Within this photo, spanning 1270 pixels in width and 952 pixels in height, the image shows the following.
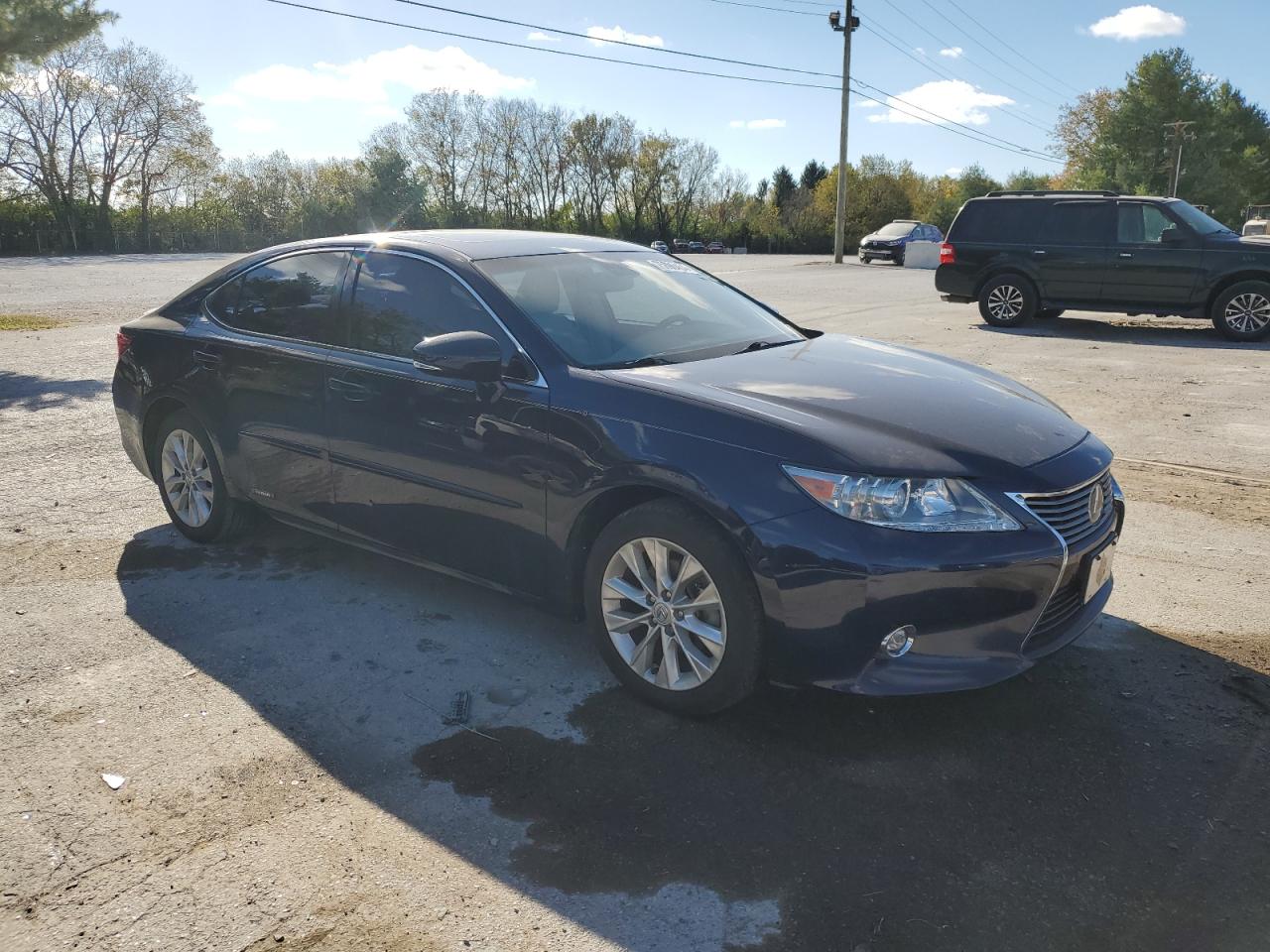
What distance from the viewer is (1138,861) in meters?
2.67

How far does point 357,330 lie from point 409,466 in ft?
2.42

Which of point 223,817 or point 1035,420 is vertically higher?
point 1035,420

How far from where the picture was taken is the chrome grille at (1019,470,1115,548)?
3.19m

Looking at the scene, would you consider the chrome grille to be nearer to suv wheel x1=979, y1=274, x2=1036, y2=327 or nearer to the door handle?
the door handle

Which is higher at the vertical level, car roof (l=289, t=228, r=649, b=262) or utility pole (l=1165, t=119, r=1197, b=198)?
utility pole (l=1165, t=119, r=1197, b=198)

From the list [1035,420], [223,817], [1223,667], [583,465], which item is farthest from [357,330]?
[1223,667]

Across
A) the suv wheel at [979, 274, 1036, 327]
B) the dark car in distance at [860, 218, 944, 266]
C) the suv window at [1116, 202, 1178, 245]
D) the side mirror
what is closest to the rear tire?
the side mirror

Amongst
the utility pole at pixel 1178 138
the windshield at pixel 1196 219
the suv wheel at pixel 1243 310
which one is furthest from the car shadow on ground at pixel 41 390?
the utility pole at pixel 1178 138

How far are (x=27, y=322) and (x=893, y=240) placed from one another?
30713 mm

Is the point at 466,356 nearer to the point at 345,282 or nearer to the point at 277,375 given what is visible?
the point at 345,282

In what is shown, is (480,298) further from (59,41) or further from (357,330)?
(59,41)

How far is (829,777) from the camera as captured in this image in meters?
3.09

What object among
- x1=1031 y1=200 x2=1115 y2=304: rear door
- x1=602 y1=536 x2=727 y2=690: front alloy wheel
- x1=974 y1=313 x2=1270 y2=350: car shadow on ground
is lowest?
x1=602 y1=536 x2=727 y2=690: front alloy wheel

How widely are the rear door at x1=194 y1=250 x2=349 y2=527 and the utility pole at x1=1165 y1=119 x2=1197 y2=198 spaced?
7266 centimetres
